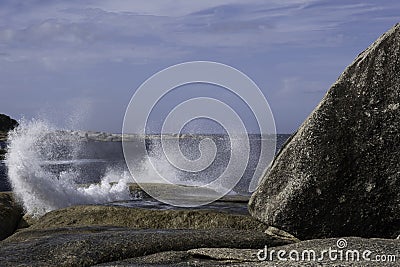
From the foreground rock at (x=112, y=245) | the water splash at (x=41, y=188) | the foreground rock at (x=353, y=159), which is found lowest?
the water splash at (x=41, y=188)

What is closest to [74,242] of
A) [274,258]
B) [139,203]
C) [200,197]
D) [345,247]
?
[274,258]

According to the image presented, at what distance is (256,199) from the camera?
27.3 ft

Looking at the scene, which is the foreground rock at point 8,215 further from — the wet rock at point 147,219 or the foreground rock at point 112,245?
the foreground rock at point 112,245

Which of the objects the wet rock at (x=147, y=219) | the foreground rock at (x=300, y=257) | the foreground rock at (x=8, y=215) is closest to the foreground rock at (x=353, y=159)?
the foreground rock at (x=300, y=257)

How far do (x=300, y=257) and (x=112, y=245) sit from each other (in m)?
2.12

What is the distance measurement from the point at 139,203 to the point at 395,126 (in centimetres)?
771

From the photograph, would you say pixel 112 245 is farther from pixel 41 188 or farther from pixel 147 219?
pixel 41 188

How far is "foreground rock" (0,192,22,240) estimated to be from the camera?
492 inches

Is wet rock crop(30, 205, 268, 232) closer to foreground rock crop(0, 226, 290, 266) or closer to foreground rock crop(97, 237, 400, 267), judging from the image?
foreground rock crop(0, 226, 290, 266)

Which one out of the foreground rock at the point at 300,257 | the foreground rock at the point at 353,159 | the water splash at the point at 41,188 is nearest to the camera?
the foreground rock at the point at 300,257

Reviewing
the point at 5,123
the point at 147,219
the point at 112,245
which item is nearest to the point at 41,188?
the point at 147,219

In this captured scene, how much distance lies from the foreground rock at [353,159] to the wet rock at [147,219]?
2536 millimetres

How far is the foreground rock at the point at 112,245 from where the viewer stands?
6.70m

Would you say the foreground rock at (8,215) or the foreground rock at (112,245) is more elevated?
the foreground rock at (112,245)
